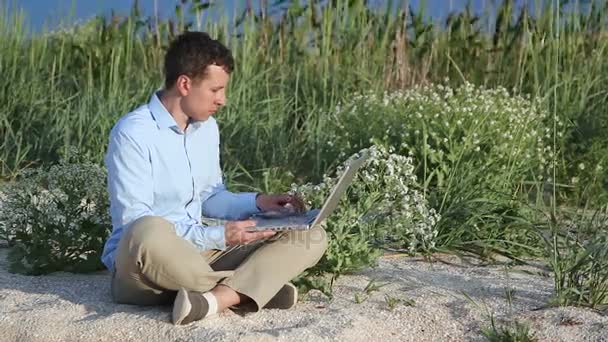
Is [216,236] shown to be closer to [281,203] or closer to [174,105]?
[281,203]

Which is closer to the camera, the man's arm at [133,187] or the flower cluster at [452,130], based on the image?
the man's arm at [133,187]

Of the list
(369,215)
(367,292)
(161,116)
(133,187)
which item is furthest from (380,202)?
(133,187)

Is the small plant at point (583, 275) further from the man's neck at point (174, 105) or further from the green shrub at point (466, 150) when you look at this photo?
the man's neck at point (174, 105)

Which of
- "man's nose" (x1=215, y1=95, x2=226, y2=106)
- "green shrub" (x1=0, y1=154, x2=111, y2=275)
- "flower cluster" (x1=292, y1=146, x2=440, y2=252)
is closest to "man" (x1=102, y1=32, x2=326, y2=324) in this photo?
"man's nose" (x1=215, y1=95, x2=226, y2=106)

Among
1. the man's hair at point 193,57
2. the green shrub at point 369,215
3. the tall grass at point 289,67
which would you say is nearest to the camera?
the man's hair at point 193,57

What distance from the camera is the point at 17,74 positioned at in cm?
809

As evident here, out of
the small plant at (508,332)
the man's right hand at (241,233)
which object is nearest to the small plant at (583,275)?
the small plant at (508,332)

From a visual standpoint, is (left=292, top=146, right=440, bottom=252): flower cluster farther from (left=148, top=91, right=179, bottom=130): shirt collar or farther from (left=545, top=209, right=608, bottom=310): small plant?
(left=148, top=91, right=179, bottom=130): shirt collar

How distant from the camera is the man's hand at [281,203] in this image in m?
4.37

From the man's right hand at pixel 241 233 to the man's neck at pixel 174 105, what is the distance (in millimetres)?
487

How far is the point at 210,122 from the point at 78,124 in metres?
2.87

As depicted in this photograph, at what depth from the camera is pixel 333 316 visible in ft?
13.5

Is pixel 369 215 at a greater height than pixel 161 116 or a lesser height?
lesser

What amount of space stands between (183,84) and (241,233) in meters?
0.60
